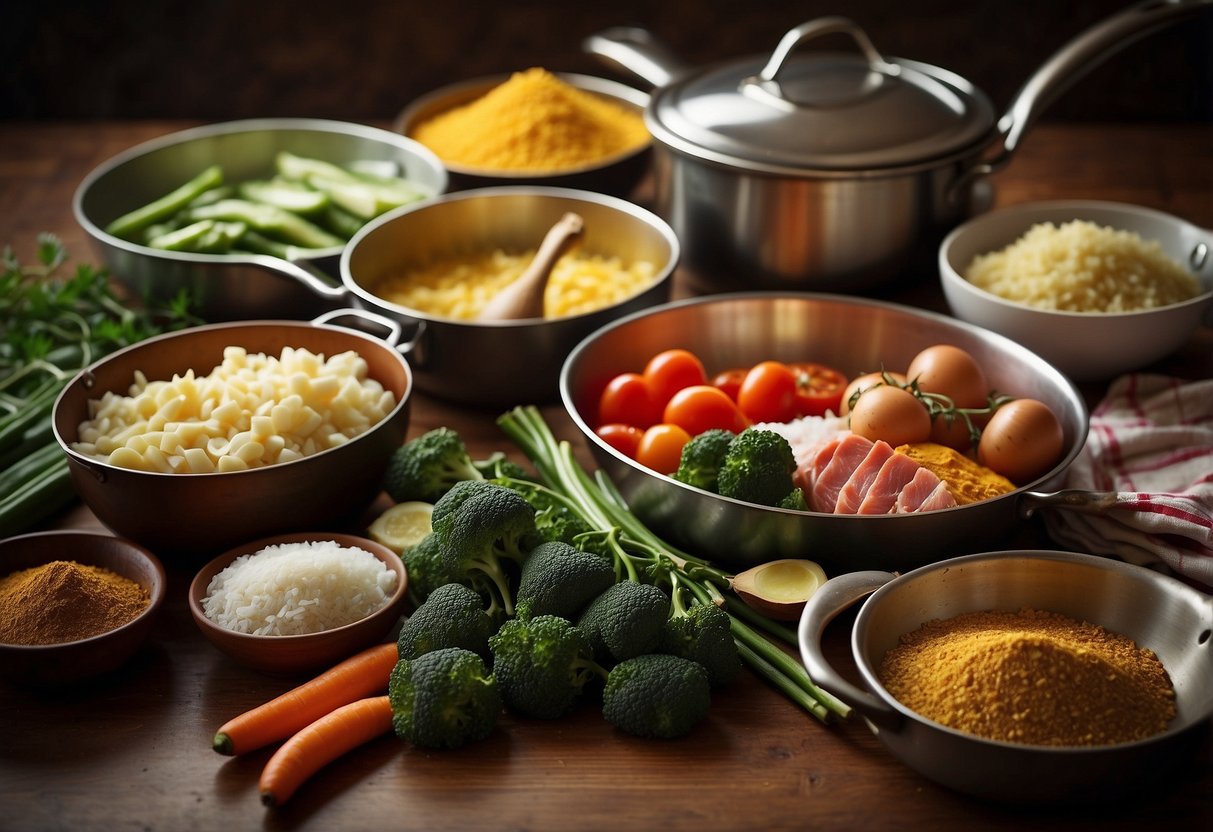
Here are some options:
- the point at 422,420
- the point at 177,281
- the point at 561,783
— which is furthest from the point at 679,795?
the point at 177,281

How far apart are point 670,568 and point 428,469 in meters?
0.42

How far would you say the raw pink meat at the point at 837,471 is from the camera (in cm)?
166

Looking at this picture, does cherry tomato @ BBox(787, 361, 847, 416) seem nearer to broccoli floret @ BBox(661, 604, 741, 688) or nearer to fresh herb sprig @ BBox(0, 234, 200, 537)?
broccoli floret @ BBox(661, 604, 741, 688)

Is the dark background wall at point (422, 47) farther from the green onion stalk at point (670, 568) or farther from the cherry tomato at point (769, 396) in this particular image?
the green onion stalk at point (670, 568)

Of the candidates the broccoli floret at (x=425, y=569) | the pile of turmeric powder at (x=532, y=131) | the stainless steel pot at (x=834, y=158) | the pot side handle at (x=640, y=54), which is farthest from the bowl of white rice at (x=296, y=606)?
the pot side handle at (x=640, y=54)

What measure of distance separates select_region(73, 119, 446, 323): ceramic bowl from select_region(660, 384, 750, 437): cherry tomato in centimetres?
68

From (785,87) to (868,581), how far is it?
4.10 ft

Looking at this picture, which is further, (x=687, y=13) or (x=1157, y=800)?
(x=687, y=13)

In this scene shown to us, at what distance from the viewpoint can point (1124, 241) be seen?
2174 mm

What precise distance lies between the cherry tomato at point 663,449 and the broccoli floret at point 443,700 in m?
0.50

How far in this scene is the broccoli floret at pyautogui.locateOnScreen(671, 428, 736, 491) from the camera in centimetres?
168

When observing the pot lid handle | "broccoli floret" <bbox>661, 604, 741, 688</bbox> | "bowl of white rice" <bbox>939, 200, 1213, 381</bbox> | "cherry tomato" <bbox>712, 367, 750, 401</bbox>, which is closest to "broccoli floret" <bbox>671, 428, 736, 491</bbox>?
"broccoli floret" <bbox>661, 604, 741, 688</bbox>

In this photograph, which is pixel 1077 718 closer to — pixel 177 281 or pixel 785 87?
pixel 785 87

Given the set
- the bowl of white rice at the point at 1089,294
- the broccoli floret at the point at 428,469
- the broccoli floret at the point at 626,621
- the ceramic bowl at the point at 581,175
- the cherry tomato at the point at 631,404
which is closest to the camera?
the broccoli floret at the point at 626,621
